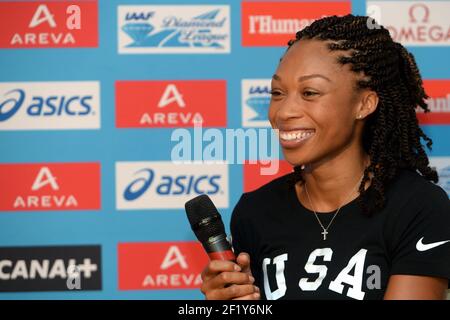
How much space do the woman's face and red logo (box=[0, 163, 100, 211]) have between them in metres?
0.71

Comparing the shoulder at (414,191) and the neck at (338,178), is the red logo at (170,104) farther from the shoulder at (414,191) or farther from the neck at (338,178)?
the shoulder at (414,191)

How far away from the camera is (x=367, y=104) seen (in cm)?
120

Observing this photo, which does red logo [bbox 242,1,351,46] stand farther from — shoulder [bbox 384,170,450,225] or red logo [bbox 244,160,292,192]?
shoulder [bbox 384,170,450,225]

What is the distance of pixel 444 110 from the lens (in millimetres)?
1731

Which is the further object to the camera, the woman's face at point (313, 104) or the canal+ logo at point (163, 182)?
the canal+ logo at point (163, 182)

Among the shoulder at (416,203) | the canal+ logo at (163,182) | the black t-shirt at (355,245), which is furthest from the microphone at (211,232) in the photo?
the canal+ logo at (163,182)

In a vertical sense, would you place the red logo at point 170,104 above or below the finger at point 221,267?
above

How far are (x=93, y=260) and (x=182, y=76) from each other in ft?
1.90

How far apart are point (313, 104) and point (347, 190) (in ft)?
0.62

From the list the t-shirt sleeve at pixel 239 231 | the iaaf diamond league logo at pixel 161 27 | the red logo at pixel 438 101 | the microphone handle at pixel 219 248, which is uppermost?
the iaaf diamond league logo at pixel 161 27

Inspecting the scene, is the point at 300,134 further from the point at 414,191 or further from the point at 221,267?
the point at 221,267

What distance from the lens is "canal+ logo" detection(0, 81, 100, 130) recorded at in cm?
168

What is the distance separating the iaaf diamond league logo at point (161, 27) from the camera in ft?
5.50

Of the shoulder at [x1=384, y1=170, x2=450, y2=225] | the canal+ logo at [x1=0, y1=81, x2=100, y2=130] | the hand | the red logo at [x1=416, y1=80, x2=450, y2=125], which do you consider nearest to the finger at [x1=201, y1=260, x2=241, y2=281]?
the hand
